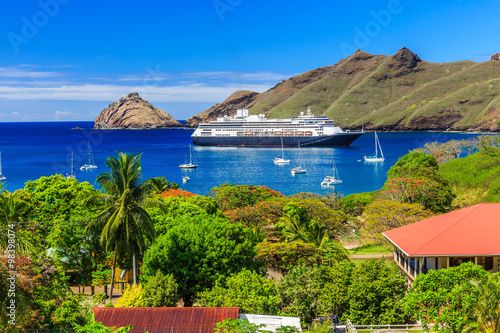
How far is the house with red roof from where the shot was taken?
17859 millimetres

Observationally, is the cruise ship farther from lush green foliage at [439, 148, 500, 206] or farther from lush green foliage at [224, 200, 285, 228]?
lush green foliage at [224, 200, 285, 228]

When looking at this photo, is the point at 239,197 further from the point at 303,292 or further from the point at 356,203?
the point at 303,292

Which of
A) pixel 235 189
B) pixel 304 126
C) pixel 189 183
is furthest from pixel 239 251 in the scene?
pixel 304 126

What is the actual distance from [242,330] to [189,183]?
6375 cm

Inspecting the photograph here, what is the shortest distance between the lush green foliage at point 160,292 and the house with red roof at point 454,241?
31.6 ft

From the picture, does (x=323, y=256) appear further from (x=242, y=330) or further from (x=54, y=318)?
(x=54, y=318)

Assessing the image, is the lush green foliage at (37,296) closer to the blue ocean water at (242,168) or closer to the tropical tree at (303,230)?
the tropical tree at (303,230)

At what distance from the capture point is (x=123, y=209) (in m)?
16.9

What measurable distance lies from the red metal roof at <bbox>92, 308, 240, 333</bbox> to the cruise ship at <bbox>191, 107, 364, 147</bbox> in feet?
410

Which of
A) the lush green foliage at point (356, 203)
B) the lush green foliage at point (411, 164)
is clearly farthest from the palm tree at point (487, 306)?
the lush green foliage at point (411, 164)

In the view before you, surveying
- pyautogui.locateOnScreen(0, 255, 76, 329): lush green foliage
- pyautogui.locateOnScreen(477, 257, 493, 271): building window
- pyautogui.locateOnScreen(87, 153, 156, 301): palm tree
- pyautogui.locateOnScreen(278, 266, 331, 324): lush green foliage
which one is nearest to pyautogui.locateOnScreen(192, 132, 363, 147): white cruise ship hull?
pyautogui.locateOnScreen(477, 257, 493, 271): building window

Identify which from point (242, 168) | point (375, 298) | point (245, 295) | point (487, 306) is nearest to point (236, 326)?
point (245, 295)

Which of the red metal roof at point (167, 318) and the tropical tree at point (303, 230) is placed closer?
the red metal roof at point (167, 318)

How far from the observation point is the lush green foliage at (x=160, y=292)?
49.5 ft
